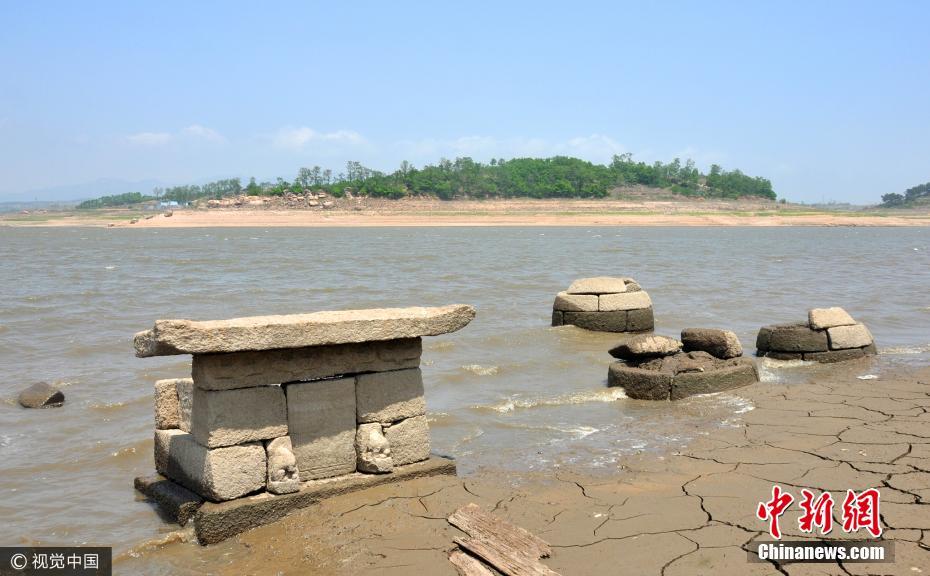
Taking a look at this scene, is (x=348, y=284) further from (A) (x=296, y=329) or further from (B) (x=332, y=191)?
(B) (x=332, y=191)

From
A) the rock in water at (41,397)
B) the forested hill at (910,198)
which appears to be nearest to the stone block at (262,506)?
the rock in water at (41,397)

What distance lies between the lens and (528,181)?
99.0 m

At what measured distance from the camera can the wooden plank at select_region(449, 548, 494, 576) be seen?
4.29 meters

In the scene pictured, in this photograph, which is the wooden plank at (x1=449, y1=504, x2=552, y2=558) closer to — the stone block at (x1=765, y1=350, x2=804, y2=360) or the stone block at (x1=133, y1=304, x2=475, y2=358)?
the stone block at (x1=133, y1=304, x2=475, y2=358)

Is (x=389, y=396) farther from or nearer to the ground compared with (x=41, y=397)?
farther from the ground

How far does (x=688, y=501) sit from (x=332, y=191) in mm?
90690

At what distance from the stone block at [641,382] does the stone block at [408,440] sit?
364 centimetres

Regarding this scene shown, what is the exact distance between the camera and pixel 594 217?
79.7m

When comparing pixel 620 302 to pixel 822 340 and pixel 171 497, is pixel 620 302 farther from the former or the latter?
pixel 171 497

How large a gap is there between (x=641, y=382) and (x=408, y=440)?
389cm

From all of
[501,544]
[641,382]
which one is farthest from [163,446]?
[641,382]

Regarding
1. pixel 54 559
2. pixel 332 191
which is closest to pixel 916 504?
pixel 54 559

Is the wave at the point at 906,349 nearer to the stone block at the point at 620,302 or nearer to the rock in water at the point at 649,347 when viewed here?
the stone block at the point at 620,302

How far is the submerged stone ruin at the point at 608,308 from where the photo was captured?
1383 cm
